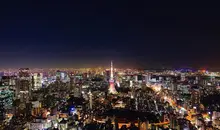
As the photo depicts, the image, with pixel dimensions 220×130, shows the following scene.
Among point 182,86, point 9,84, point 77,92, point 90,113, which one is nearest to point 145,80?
point 182,86

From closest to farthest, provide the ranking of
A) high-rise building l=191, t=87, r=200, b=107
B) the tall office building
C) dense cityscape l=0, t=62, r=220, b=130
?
dense cityscape l=0, t=62, r=220, b=130 → high-rise building l=191, t=87, r=200, b=107 → the tall office building

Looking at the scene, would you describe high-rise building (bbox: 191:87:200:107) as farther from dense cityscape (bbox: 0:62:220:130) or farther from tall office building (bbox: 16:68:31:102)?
tall office building (bbox: 16:68:31:102)

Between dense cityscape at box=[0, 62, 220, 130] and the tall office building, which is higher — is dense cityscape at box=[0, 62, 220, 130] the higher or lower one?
the lower one

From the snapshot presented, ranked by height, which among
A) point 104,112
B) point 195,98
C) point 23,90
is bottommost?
point 104,112

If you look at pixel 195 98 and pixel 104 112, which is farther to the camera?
pixel 195 98

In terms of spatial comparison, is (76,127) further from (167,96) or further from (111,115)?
(167,96)

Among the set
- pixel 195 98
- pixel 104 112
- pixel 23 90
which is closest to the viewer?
pixel 104 112

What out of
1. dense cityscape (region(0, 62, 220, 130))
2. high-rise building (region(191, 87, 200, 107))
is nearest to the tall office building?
dense cityscape (region(0, 62, 220, 130))

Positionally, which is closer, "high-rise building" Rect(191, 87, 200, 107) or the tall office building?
"high-rise building" Rect(191, 87, 200, 107)

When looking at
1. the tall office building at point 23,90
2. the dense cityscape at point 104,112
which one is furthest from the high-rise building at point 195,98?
the tall office building at point 23,90

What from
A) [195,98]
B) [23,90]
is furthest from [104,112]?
[23,90]

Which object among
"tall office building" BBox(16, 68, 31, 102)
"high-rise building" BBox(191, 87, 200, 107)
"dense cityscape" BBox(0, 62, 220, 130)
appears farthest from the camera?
"tall office building" BBox(16, 68, 31, 102)

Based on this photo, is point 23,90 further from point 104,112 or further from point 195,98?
point 195,98
